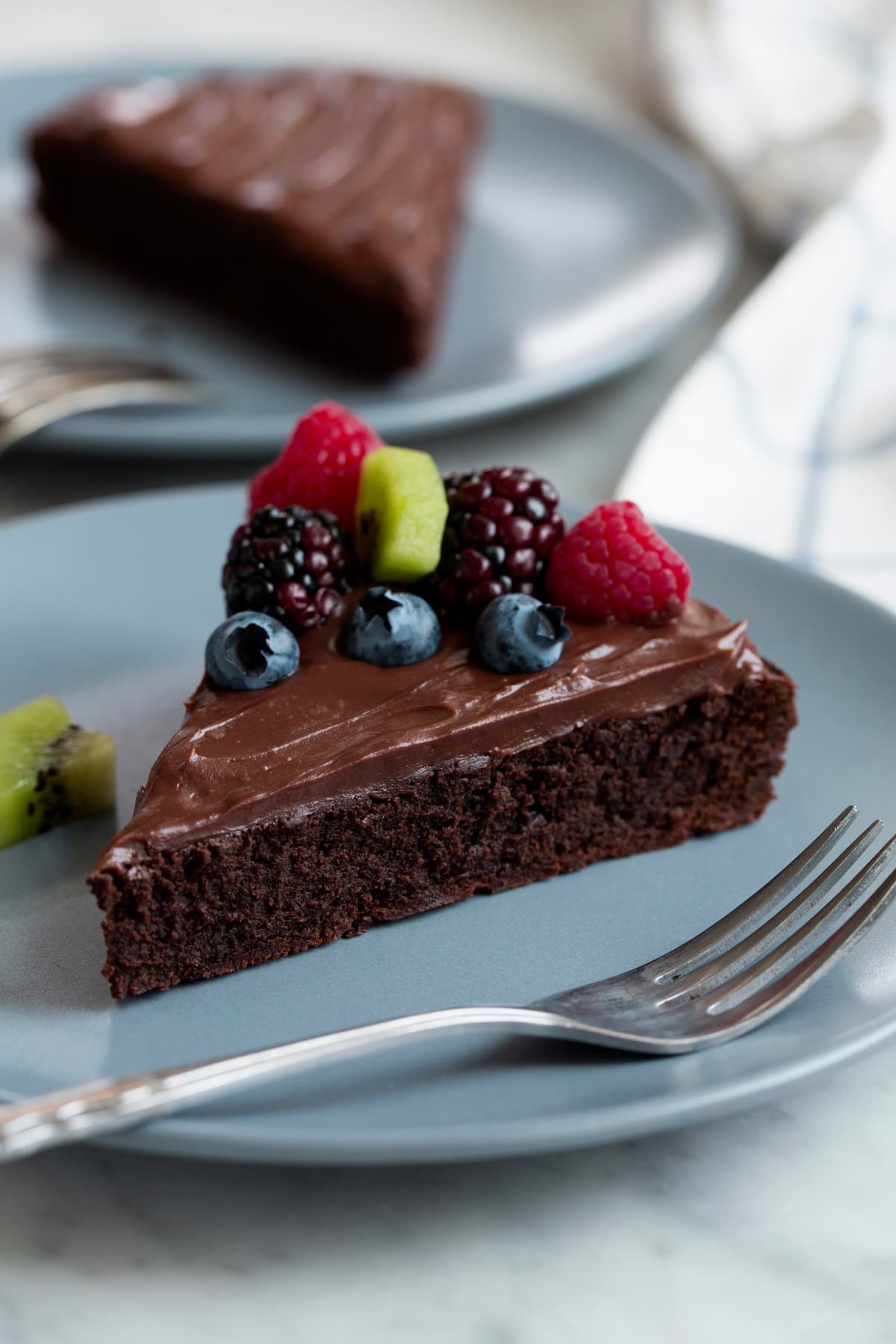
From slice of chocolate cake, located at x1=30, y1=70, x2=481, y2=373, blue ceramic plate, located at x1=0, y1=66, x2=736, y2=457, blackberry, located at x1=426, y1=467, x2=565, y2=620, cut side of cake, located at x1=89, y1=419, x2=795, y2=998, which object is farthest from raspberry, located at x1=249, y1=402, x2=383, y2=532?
slice of chocolate cake, located at x1=30, y1=70, x2=481, y2=373

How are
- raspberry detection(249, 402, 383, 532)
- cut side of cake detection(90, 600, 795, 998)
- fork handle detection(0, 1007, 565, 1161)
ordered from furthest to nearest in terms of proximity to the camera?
raspberry detection(249, 402, 383, 532) → cut side of cake detection(90, 600, 795, 998) → fork handle detection(0, 1007, 565, 1161)

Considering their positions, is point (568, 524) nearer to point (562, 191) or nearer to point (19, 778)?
→ point (19, 778)

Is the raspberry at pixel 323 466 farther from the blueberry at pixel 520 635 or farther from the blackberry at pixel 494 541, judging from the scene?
the blueberry at pixel 520 635

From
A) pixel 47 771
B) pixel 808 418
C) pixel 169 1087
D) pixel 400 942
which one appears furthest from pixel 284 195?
pixel 169 1087

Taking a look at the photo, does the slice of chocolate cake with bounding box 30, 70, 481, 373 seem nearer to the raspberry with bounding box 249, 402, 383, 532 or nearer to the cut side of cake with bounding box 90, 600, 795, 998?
the raspberry with bounding box 249, 402, 383, 532

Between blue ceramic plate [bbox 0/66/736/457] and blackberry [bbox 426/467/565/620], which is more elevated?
blue ceramic plate [bbox 0/66/736/457]
